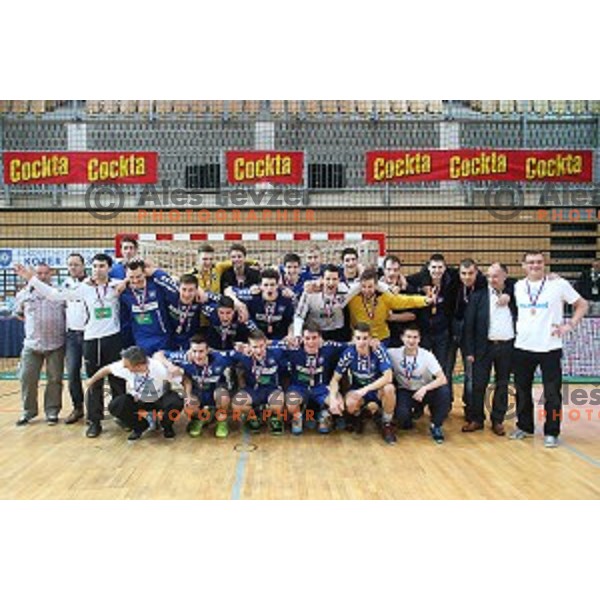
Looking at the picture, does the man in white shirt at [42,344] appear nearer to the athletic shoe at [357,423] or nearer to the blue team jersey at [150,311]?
the blue team jersey at [150,311]

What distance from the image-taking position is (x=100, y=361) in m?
5.57

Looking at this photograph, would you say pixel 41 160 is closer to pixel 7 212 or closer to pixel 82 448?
pixel 7 212

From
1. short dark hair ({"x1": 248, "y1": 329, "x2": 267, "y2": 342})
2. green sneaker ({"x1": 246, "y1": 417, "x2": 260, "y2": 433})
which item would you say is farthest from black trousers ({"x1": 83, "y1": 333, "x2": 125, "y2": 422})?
short dark hair ({"x1": 248, "y1": 329, "x2": 267, "y2": 342})

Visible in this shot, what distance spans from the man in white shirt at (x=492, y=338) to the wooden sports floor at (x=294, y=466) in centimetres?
23

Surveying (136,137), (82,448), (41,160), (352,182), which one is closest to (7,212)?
(41,160)

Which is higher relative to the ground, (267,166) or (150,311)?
(267,166)

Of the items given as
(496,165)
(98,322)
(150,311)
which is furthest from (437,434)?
(496,165)

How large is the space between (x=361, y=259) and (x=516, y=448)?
181 inches

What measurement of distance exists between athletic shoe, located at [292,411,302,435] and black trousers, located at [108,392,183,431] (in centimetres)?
107

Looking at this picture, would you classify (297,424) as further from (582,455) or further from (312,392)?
(582,455)

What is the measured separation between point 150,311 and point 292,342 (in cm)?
138

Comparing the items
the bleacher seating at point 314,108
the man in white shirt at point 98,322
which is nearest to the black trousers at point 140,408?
the man in white shirt at point 98,322

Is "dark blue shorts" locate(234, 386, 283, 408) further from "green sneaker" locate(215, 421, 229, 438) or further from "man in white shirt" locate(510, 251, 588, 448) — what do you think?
"man in white shirt" locate(510, 251, 588, 448)

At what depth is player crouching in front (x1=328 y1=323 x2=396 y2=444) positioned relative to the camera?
5.22 meters
